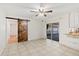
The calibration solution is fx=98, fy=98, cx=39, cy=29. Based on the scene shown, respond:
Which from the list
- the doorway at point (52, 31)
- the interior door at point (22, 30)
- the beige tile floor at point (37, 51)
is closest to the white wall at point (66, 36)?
the beige tile floor at point (37, 51)

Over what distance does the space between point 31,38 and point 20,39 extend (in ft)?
3.97

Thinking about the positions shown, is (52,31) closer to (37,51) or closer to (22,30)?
(22,30)

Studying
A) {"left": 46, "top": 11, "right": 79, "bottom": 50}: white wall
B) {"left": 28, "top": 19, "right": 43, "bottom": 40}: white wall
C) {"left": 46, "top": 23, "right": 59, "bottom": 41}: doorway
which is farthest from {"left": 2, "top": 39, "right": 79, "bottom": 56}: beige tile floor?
{"left": 28, "top": 19, "right": 43, "bottom": 40}: white wall

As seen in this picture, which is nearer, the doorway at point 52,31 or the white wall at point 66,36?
the white wall at point 66,36

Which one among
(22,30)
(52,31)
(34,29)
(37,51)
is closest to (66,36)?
(37,51)

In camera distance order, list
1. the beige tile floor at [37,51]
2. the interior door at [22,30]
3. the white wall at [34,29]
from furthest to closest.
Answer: the white wall at [34,29] → the interior door at [22,30] → the beige tile floor at [37,51]

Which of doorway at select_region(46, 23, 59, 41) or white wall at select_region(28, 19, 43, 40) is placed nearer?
doorway at select_region(46, 23, 59, 41)

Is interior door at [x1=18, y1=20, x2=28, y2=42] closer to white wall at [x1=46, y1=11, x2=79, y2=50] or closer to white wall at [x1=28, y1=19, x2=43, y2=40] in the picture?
white wall at [x1=28, y1=19, x2=43, y2=40]

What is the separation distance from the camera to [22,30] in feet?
30.3

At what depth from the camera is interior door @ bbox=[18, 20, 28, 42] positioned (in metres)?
8.98

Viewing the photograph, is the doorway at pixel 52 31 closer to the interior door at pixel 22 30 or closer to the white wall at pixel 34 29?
the white wall at pixel 34 29

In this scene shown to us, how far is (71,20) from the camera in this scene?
6473 millimetres

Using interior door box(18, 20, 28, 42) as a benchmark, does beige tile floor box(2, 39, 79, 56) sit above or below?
below

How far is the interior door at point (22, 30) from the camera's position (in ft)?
29.5
